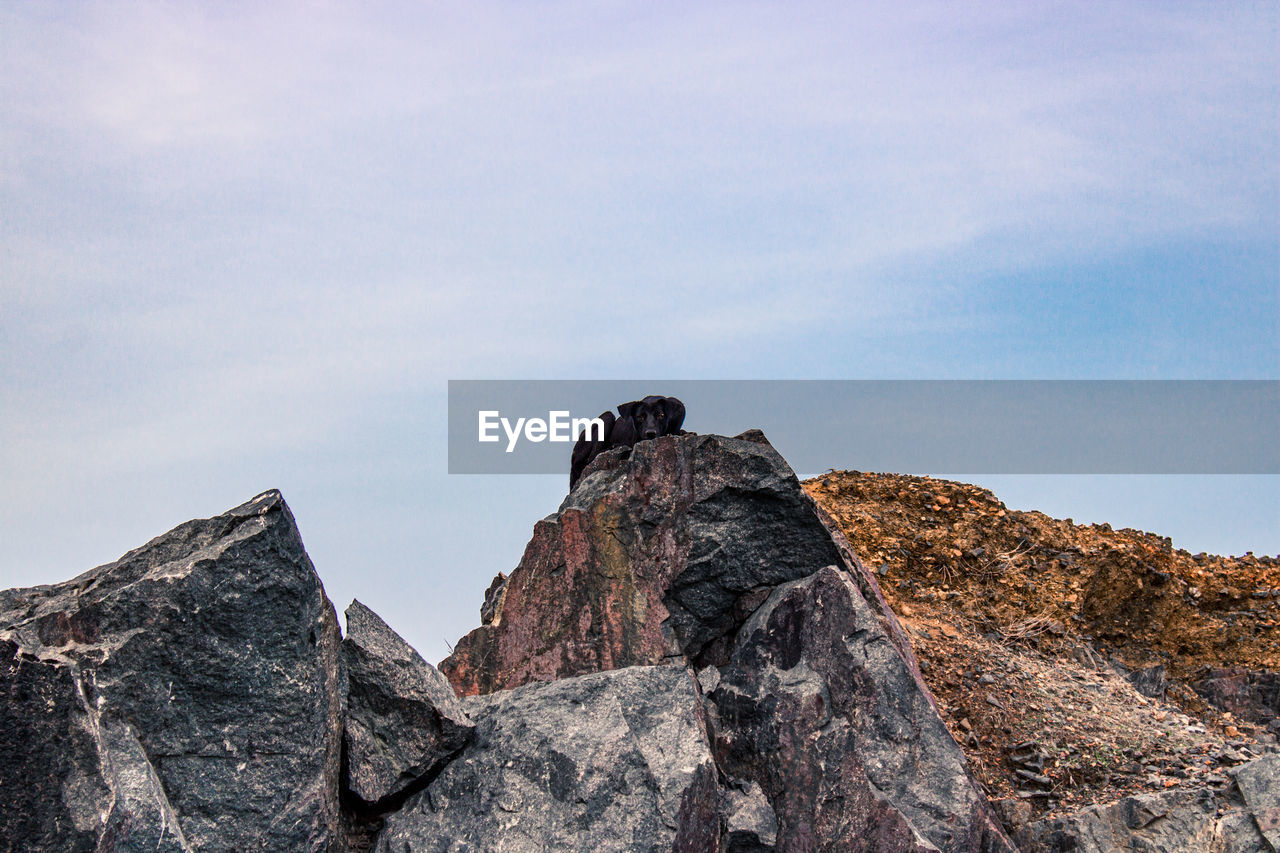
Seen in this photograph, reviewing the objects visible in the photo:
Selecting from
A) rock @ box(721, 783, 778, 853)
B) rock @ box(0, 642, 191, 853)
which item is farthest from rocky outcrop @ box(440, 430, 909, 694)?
rock @ box(0, 642, 191, 853)

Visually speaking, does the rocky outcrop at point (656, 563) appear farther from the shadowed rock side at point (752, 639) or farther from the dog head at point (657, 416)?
the dog head at point (657, 416)

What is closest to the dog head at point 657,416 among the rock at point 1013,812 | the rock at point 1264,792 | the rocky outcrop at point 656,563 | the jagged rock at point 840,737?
the rocky outcrop at point 656,563

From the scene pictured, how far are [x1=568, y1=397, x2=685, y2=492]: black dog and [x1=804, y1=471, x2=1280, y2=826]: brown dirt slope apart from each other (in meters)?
4.59

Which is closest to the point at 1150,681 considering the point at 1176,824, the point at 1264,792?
the point at 1264,792

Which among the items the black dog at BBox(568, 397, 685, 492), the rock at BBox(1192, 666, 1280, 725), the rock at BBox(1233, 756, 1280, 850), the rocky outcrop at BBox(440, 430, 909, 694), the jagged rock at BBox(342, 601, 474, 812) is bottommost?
the rock at BBox(1233, 756, 1280, 850)

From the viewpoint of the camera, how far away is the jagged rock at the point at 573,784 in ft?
26.0

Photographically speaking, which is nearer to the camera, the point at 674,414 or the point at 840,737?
the point at 840,737

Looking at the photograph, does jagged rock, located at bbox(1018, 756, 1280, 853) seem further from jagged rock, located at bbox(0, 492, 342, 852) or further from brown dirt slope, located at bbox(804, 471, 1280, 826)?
jagged rock, located at bbox(0, 492, 342, 852)

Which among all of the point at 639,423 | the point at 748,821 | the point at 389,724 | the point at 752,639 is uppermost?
the point at 639,423

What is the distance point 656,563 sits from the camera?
10852 mm

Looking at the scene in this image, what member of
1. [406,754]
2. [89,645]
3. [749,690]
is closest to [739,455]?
[749,690]

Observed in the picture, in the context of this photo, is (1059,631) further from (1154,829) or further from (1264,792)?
(1154,829)

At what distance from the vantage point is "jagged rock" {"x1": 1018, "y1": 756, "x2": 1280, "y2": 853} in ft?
37.2

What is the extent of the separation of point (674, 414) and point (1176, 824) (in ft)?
22.3
